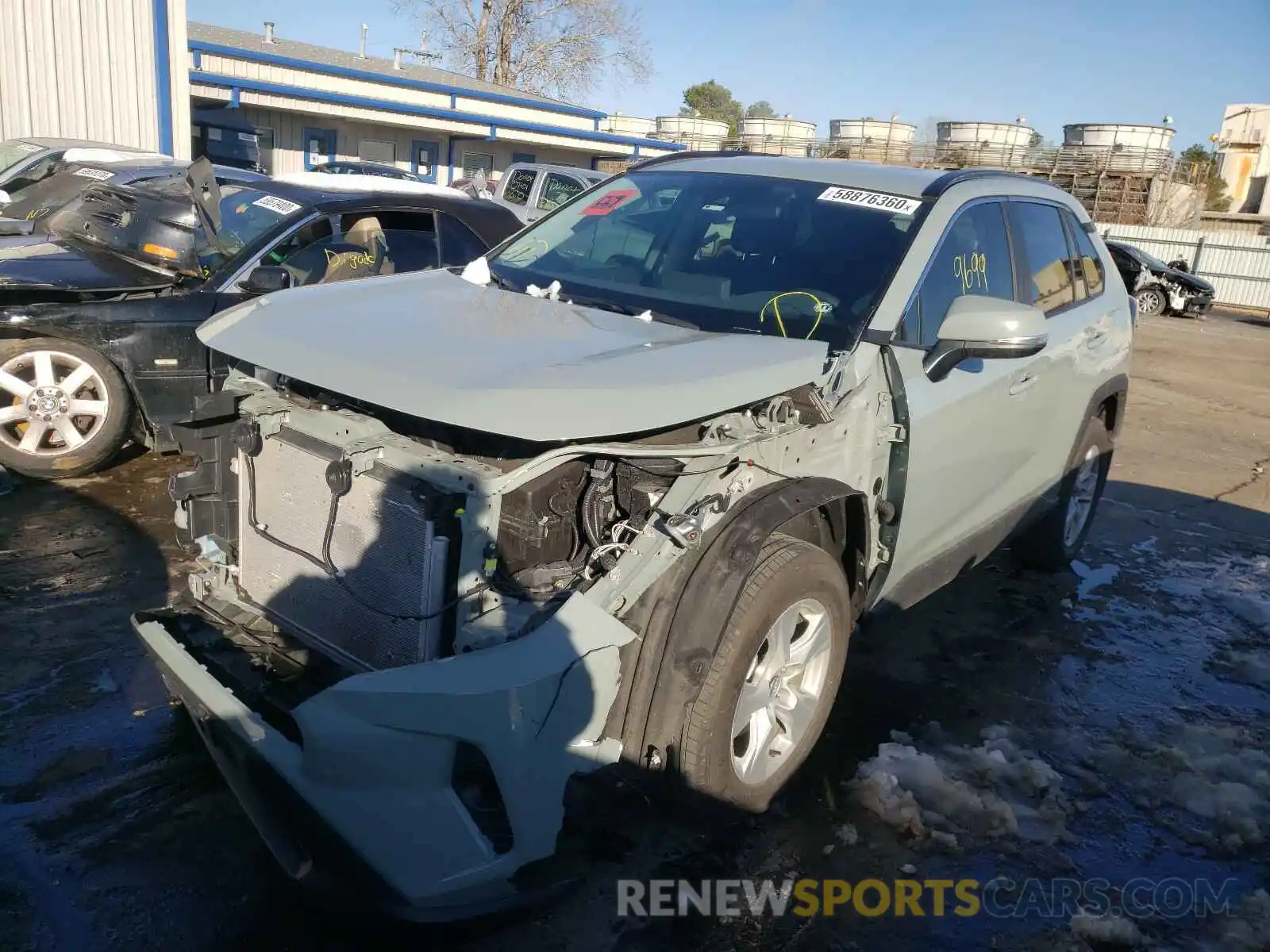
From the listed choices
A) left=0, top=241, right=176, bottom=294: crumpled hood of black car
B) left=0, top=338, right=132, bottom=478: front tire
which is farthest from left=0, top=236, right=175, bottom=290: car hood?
left=0, top=338, right=132, bottom=478: front tire

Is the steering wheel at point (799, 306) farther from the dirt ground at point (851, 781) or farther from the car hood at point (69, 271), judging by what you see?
the car hood at point (69, 271)

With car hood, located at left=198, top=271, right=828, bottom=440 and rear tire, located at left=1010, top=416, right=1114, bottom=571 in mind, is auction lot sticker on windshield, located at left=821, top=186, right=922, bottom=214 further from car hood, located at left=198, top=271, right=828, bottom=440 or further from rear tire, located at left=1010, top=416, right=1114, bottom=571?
rear tire, located at left=1010, top=416, right=1114, bottom=571

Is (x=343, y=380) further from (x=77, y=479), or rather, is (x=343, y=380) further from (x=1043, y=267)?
(x=77, y=479)

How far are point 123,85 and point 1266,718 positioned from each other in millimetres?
17589

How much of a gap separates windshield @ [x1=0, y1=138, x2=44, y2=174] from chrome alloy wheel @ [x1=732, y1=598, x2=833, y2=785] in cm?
1194

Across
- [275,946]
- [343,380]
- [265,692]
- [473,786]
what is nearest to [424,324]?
[343,380]

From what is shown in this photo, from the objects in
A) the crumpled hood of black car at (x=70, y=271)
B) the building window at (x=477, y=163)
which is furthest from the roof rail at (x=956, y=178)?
the building window at (x=477, y=163)

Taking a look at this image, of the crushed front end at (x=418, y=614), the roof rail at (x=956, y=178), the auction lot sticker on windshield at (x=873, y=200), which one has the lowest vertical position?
the crushed front end at (x=418, y=614)

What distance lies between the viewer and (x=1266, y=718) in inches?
159

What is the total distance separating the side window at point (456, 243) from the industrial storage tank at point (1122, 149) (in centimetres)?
3616

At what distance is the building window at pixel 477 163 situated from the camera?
27.3m

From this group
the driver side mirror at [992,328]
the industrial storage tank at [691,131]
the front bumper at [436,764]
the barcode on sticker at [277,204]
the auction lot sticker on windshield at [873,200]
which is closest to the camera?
the front bumper at [436,764]

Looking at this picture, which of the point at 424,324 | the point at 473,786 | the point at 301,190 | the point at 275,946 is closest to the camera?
the point at 473,786

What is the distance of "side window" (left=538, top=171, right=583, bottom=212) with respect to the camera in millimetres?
12469
